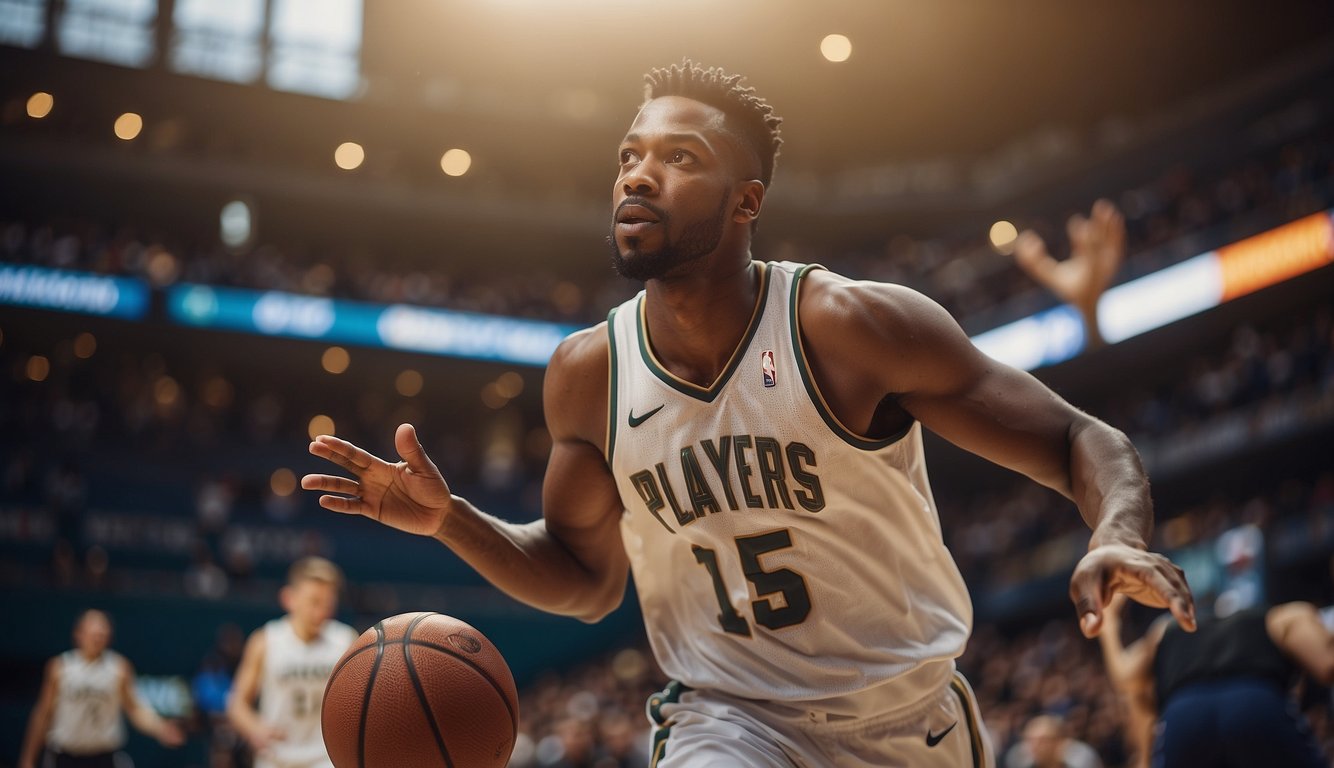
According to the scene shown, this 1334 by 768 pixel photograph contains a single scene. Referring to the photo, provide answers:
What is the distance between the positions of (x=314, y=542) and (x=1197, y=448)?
14.2 m

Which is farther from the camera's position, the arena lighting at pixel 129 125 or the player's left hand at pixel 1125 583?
the arena lighting at pixel 129 125

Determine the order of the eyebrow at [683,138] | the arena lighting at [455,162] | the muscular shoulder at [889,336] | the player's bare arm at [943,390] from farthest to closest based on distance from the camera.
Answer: the arena lighting at [455,162]
the eyebrow at [683,138]
the muscular shoulder at [889,336]
the player's bare arm at [943,390]

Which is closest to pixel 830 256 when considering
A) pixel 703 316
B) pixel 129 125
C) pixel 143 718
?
pixel 129 125

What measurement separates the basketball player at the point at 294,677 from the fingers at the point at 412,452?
13.2 ft

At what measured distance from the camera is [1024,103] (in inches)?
1175

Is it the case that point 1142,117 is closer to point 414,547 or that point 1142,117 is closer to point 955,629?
point 414,547

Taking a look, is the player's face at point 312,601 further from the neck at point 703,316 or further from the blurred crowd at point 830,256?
the blurred crowd at point 830,256

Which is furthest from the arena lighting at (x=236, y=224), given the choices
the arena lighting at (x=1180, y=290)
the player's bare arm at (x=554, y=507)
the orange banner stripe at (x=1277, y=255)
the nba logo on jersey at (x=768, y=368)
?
the nba logo on jersey at (x=768, y=368)

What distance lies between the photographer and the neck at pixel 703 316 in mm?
3264

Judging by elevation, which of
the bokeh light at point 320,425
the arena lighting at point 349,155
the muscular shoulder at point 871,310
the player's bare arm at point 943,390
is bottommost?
the bokeh light at point 320,425

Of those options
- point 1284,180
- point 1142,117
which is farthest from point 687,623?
point 1142,117

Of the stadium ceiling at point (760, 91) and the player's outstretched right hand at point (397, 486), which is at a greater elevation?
the stadium ceiling at point (760, 91)

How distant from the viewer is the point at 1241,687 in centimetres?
508

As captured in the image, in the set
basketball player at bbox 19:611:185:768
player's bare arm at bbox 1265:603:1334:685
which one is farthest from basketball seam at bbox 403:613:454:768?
basketball player at bbox 19:611:185:768
